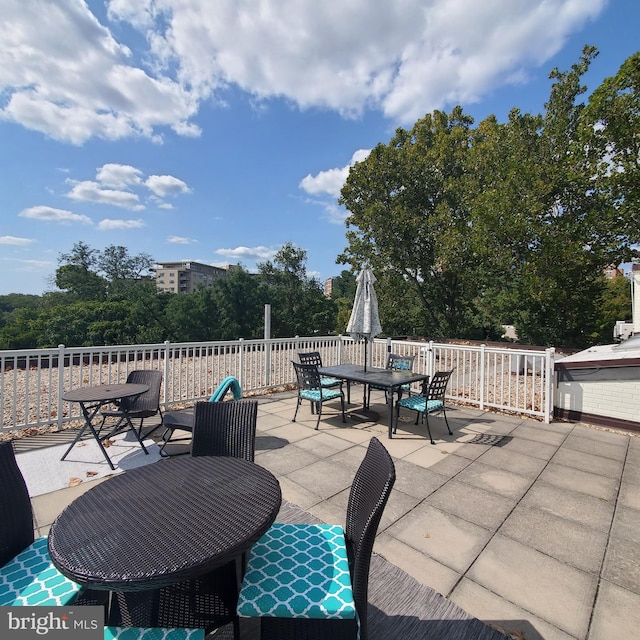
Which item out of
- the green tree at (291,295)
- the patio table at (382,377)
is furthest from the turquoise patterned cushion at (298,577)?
the green tree at (291,295)

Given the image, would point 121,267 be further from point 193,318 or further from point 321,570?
point 321,570

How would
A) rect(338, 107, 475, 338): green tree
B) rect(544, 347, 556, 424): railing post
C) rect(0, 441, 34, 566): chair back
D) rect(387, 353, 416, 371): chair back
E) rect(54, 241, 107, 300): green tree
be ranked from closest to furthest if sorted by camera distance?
rect(0, 441, 34, 566): chair back, rect(544, 347, 556, 424): railing post, rect(387, 353, 416, 371): chair back, rect(338, 107, 475, 338): green tree, rect(54, 241, 107, 300): green tree

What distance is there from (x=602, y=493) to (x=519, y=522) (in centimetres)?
110

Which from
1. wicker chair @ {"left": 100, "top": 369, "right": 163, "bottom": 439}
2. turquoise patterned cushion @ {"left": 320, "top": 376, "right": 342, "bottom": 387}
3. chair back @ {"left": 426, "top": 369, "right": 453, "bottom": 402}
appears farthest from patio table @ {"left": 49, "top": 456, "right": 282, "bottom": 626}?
turquoise patterned cushion @ {"left": 320, "top": 376, "right": 342, "bottom": 387}

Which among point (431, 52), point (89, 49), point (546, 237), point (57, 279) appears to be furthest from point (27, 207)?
point (546, 237)

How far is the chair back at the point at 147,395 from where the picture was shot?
163 inches

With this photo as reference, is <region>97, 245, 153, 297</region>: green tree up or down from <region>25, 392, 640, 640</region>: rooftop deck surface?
up

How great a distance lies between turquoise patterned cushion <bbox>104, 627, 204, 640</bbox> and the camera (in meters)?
1.20

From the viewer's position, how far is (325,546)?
162 centimetres

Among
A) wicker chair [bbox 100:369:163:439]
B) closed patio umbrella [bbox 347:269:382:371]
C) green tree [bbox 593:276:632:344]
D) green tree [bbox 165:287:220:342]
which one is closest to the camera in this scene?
wicker chair [bbox 100:369:163:439]

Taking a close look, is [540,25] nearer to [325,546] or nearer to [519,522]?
[519,522]

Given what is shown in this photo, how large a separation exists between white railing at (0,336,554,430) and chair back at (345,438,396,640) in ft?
13.2

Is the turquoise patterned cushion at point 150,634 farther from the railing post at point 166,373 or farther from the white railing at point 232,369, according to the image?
the railing post at point 166,373

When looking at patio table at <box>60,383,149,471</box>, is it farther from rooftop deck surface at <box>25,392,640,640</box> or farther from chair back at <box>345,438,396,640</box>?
chair back at <box>345,438,396,640</box>
